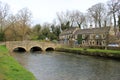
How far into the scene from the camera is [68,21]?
9819cm

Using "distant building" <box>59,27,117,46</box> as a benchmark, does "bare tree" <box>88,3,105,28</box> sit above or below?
above

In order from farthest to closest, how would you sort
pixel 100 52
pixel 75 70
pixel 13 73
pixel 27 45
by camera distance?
pixel 27 45, pixel 100 52, pixel 75 70, pixel 13 73

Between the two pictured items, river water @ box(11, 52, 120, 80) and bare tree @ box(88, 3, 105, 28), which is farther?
bare tree @ box(88, 3, 105, 28)

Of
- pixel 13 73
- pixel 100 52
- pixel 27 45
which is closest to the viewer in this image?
pixel 13 73

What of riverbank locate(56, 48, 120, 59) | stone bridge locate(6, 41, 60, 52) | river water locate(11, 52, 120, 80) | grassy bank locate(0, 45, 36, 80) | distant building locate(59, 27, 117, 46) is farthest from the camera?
distant building locate(59, 27, 117, 46)

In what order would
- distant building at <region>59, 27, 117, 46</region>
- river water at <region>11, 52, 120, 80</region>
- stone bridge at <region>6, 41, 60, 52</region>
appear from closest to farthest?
1. river water at <region>11, 52, 120, 80</region>
2. stone bridge at <region>6, 41, 60, 52</region>
3. distant building at <region>59, 27, 117, 46</region>

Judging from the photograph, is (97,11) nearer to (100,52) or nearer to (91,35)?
(91,35)

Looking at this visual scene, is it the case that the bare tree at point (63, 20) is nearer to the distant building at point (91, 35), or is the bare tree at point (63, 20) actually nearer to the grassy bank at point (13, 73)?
the distant building at point (91, 35)

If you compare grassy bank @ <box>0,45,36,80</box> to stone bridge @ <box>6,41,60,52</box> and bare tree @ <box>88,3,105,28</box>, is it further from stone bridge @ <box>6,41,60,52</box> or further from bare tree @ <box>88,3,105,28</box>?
bare tree @ <box>88,3,105,28</box>

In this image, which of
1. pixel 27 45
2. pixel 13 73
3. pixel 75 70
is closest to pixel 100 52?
pixel 75 70

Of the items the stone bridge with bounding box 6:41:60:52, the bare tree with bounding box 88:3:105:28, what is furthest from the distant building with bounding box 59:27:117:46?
the stone bridge with bounding box 6:41:60:52

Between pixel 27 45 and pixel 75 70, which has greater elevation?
pixel 27 45

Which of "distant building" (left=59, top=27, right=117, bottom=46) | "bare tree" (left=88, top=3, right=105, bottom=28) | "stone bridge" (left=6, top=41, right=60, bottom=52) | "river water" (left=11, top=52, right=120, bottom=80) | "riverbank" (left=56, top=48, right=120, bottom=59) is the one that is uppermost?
"bare tree" (left=88, top=3, right=105, bottom=28)

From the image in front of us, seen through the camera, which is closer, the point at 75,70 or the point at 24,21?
the point at 75,70
